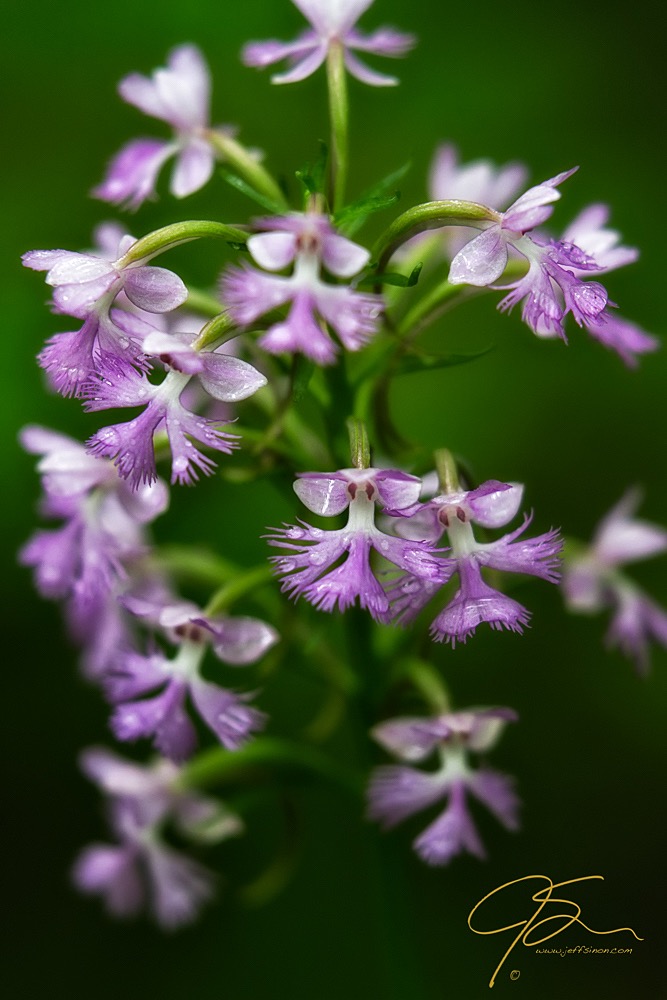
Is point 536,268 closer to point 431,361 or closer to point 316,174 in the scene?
point 431,361

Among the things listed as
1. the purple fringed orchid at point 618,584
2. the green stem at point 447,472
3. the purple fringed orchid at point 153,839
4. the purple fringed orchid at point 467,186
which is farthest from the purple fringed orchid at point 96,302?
the purple fringed orchid at point 618,584

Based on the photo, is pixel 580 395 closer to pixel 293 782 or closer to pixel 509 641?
pixel 509 641

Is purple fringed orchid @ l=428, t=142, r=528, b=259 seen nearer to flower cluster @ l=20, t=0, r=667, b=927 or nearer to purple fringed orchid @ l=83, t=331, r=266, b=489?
flower cluster @ l=20, t=0, r=667, b=927

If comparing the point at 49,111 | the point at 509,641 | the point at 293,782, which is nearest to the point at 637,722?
the point at 509,641

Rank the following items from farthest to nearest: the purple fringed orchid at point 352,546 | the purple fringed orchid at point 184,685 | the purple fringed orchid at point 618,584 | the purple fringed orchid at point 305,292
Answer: the purple fringed orchid at point 618,584, the purple fringed orchid at point 184,685, the purple fringed orchid at point 352,546, the purple fringed orchid at point 305,292

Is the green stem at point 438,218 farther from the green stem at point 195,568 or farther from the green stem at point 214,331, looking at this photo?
the green stem at point 195,568

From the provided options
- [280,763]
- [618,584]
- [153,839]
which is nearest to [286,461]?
[280,763]
